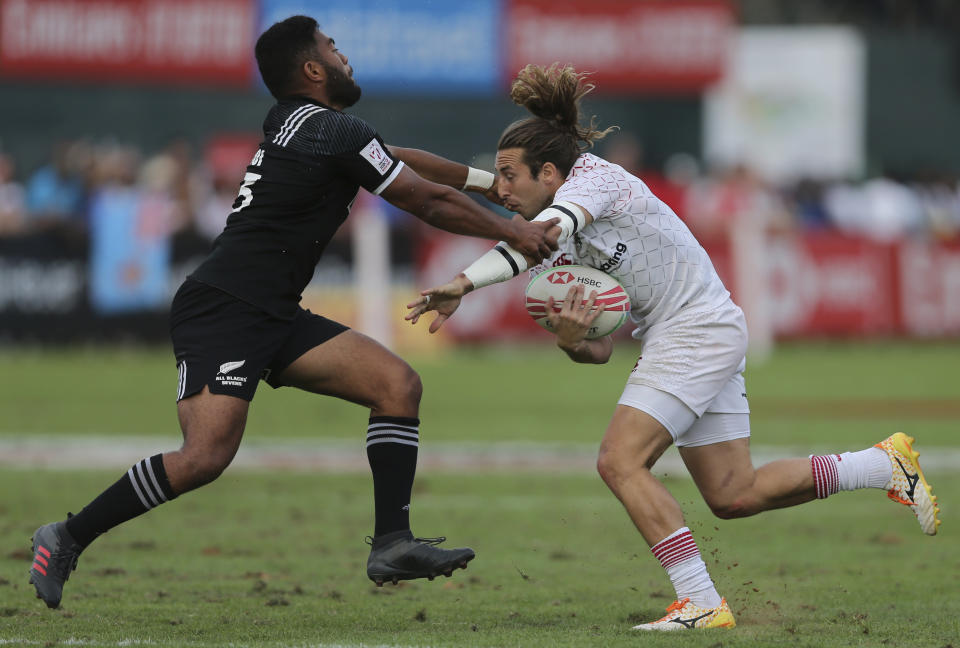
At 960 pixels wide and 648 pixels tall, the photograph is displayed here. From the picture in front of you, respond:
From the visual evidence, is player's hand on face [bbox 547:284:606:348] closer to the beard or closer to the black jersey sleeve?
the black jersey sleeve

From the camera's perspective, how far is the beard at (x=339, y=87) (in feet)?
22.0

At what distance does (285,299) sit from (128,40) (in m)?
24.4

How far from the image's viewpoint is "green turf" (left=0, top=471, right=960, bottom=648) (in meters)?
6.34

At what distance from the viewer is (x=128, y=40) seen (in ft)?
97.5

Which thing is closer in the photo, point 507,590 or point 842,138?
point 507,590

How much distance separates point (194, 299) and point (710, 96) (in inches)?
1045

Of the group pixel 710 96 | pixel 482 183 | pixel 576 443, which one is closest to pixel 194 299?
pixel 482 183

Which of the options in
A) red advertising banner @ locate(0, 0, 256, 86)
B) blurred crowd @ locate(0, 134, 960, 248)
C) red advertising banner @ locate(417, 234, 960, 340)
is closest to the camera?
blurred crowd @ locate(0, 134, 960, 248)

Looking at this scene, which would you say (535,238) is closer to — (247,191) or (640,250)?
(640,250)

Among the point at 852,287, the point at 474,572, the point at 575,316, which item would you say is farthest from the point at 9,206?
the point at 575,316

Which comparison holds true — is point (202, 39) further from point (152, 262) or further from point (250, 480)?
point (250, 480)

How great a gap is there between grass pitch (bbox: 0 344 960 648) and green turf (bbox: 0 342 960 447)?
81mm

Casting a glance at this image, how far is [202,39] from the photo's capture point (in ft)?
97.7

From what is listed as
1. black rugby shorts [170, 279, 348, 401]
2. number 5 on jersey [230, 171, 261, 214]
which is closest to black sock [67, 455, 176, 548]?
black rugby shorts [170, 279, 348, 401]
